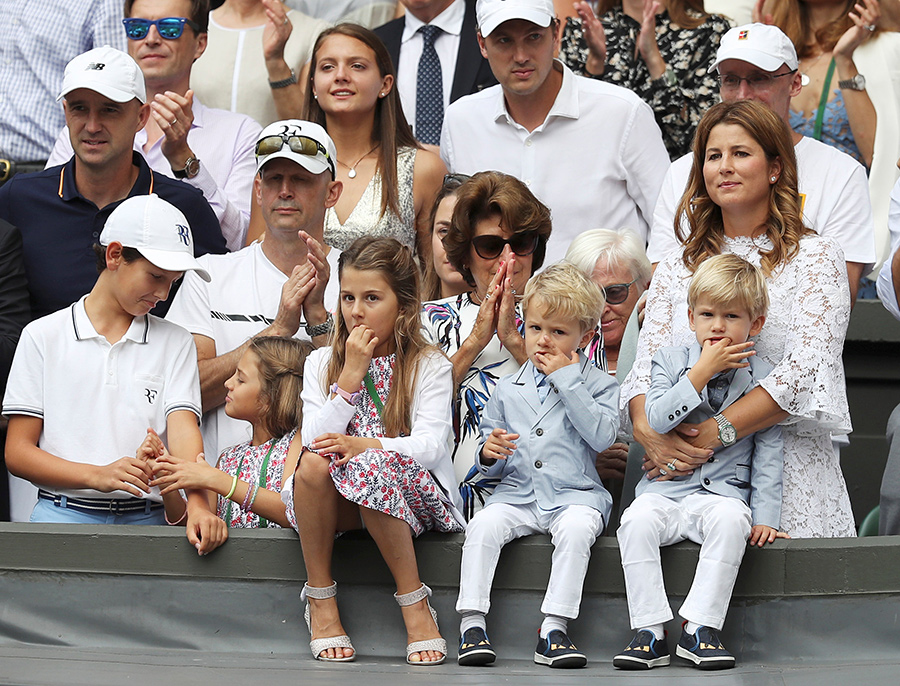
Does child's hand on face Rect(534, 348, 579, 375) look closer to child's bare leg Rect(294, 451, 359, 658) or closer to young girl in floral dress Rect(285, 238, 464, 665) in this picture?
young girl in floral dress Rect(285, 238, 464, 665)

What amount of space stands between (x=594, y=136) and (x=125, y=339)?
88.2 inches

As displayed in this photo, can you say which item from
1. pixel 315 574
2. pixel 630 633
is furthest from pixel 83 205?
pixel 630 633

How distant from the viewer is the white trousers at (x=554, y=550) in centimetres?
376

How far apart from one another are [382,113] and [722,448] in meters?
2.38

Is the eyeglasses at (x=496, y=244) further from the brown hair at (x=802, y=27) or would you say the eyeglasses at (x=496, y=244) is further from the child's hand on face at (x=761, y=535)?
the brown hair at (x=802, y=27)

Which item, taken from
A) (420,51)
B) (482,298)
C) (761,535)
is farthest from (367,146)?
(761,535)

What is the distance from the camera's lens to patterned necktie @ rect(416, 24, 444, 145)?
247 inches

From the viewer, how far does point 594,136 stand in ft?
18.1

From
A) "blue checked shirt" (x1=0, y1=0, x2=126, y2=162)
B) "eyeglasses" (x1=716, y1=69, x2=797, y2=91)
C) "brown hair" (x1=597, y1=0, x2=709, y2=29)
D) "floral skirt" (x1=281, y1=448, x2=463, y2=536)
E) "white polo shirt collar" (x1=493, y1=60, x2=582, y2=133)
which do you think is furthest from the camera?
"blue checked shirt" (x1=0, y1=0, x2=126, y2=162)

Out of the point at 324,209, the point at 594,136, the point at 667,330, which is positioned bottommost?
the point at 667,330

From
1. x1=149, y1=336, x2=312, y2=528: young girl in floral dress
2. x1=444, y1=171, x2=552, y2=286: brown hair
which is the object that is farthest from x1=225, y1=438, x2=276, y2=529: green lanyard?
x1=444, y1=171, x2=552, y2=286: brown hair

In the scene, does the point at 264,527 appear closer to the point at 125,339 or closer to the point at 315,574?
the point at 315,574

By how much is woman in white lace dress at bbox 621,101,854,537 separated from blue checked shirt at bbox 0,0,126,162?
136 inches

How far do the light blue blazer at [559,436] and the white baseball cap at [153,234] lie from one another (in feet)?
3.96
